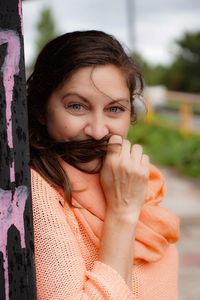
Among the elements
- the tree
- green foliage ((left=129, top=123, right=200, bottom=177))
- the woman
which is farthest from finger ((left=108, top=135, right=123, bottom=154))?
the tree

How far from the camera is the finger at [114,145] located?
1359 millimetres

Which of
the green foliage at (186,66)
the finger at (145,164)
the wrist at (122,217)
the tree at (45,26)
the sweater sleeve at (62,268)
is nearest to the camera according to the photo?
the sweater sleeve at (62,268)

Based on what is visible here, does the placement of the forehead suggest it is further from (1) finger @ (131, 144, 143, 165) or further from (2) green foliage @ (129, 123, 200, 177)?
(2) green foliage @ (129, 123, 200, 177)

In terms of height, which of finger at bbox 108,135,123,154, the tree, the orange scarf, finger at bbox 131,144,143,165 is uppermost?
finger at bbox 108,135,123,154

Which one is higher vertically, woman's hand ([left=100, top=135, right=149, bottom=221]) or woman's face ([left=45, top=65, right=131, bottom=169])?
woman's face ([left=45, top=65, right=131, bottom=169])

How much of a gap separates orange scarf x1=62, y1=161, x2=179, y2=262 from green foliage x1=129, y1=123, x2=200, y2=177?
695 cm

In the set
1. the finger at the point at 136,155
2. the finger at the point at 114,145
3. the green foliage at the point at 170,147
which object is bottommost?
the green foliage at the point at 170,147

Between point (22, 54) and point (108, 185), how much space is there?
412mm

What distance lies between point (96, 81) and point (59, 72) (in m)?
0.10

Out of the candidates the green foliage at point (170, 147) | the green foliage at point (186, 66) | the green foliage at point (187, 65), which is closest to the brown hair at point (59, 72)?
the green foliage at point (170, 147)

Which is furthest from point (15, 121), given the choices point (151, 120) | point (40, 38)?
point (40, 38)

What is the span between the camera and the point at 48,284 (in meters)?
1.15

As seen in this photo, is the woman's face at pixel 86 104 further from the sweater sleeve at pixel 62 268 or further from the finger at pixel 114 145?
the sweater sleeve at pixel 62 268

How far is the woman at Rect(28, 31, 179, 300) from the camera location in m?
1.18
